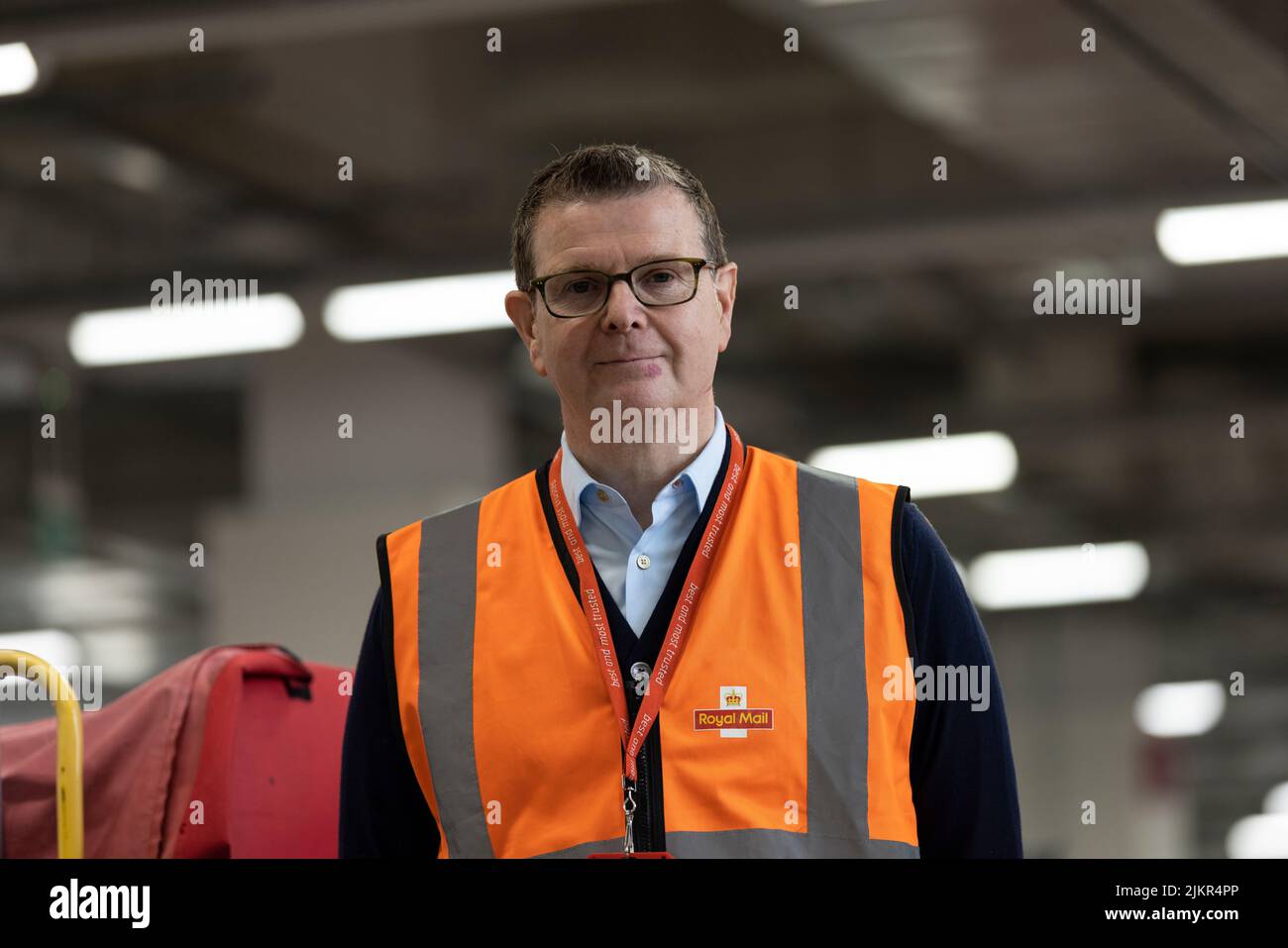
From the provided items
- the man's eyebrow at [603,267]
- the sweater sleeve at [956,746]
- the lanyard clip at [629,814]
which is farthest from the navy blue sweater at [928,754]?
the man's eyebrow at [603,267]

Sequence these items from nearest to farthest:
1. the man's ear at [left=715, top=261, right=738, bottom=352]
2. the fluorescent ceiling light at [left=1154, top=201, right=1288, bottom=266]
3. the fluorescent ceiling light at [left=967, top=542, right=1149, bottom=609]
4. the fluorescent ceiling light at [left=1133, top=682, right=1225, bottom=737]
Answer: the man's ear at [left=715, top=261, right=738, bottom=352], the fluorescent ceiling light at [left=1154, top=201, right=1288, bottom=266], the fluorescent ceiling light at [left=967, top=542, right=1149, bottom=609], the fluorescent ceiling light at [left=1133, top=682, right=1225, bottom=737]

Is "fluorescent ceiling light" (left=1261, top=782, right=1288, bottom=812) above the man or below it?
below

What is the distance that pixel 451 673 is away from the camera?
263cm

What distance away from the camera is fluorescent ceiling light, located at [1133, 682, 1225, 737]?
22359 millimetres

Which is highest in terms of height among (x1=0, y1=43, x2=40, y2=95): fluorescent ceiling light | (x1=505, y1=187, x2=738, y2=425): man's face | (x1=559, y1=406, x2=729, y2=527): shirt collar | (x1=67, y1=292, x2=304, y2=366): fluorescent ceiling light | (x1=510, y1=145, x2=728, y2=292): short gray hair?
(x1=0, y1=43, x2=40, y2=95): fluorescent ceiling light

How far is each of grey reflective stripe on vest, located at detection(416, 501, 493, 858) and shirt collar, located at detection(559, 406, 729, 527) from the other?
6.6 inches

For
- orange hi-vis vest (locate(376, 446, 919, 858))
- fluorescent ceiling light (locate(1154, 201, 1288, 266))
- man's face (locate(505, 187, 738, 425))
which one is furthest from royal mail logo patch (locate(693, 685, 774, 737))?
fluorescent ceiling light (locate(1154, 201, 1288, 266))

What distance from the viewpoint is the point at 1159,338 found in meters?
12.1

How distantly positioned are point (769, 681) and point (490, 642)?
0.43 metres

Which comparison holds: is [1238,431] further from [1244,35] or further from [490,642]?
[490,642]

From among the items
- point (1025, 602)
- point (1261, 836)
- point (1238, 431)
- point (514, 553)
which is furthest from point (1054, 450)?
point (1261, 836)

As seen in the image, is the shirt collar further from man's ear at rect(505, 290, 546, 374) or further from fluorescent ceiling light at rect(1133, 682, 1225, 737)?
fluorescent ceiling light at rect(1133, 682, 1225, 737)

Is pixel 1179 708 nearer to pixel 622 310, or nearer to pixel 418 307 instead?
pixel 418 307

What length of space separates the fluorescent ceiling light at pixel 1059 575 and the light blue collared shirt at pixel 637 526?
14072 mm
